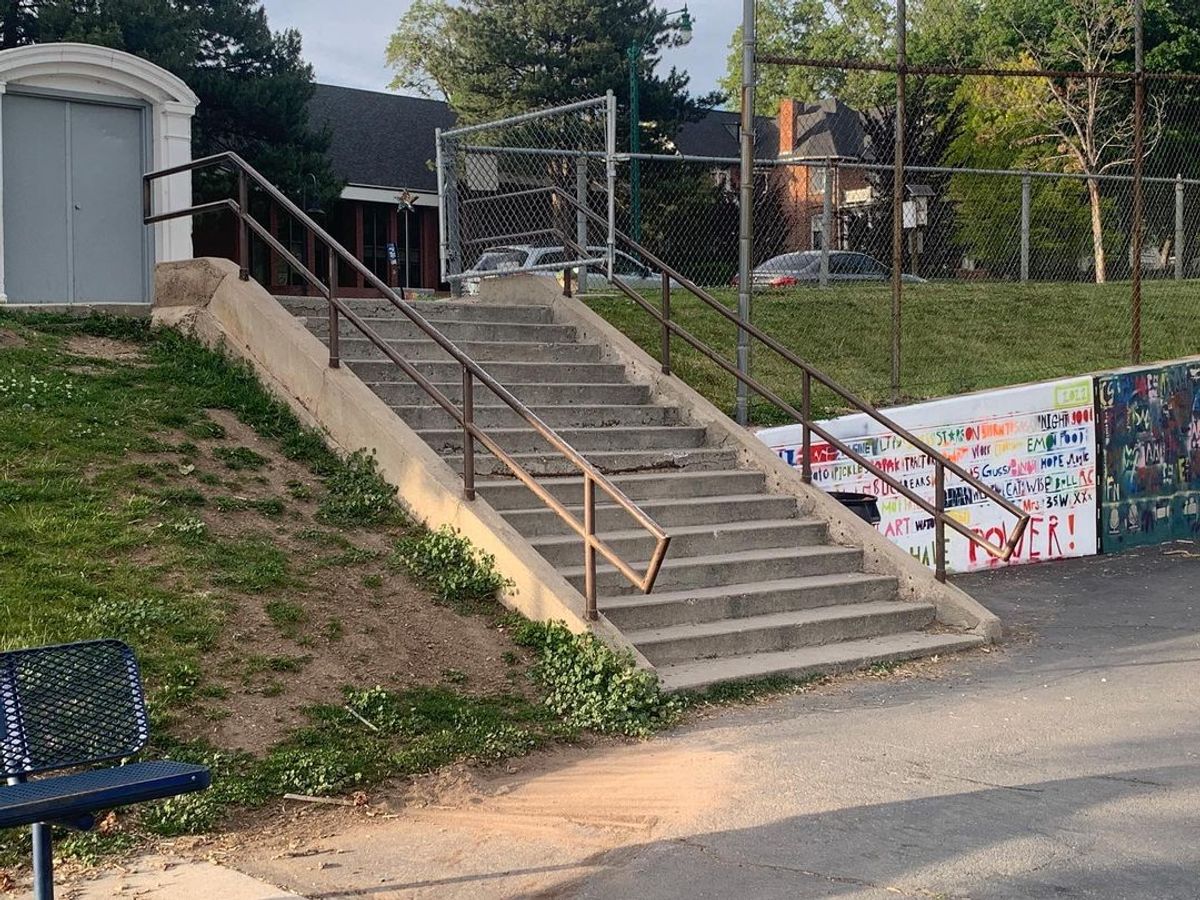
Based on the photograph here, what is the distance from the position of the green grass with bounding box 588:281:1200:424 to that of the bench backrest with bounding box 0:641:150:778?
26.4 ft

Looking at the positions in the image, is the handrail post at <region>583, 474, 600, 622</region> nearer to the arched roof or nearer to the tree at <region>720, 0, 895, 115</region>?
the arched roof

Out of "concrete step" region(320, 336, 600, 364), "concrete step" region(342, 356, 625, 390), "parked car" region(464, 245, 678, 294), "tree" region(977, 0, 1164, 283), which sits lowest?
"concrete step" region(342, 356, 625, 390)

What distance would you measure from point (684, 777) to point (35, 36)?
24108mm

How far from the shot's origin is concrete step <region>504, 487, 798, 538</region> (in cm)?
855

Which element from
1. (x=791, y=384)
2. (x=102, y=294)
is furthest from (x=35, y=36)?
(x=791, y=384)

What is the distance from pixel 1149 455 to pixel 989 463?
2402mm

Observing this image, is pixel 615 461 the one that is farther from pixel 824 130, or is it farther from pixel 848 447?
pixel 824 130

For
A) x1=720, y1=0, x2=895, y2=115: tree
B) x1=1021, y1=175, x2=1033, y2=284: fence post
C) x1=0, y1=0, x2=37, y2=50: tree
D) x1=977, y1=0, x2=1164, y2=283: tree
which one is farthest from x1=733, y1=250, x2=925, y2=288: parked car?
x1=720, y1=0, x2=895, y2=115: tree

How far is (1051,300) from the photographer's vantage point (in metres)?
18.2

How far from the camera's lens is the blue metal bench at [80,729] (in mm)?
4152

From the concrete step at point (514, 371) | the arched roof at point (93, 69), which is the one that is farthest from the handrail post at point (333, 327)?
the arched roof at point (93, 69)

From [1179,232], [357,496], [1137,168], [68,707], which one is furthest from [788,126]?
[68,707]

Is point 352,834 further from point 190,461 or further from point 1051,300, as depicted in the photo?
point 1051,300

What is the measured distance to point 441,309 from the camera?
11.1 metres
